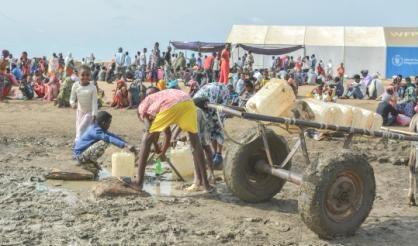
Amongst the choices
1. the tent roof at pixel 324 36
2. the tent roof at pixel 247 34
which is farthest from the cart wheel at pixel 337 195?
the tent roof at pixel 247 34

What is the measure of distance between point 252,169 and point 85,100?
3.66 metres

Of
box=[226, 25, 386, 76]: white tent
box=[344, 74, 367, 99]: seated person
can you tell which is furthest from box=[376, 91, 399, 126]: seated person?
box=[226, 25, 386, 76]: white tent

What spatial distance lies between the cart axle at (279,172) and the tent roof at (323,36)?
27.9m

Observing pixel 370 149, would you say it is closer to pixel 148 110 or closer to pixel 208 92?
pixel 208 92

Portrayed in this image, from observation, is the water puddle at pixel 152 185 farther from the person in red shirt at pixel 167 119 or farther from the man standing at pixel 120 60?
the man standing at pixel 120 60

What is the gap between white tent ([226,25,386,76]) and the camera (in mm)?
33938

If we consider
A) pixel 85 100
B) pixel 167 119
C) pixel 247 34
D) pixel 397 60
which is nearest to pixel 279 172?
pixel 167 119

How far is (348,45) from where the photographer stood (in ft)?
113

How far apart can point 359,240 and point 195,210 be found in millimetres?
1894

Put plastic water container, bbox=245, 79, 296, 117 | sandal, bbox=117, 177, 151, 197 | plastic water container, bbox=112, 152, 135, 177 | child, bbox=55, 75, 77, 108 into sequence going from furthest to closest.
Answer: child, bbox=55, 75, 77, 108 < plastic water container, bbox=112, 152, 135, 177 < sandal, bbox=117, 177, 151, 197 < plastic water container, bbox=245, 79, 296, 117

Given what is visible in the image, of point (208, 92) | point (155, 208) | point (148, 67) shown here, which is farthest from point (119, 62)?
point (155, 208)

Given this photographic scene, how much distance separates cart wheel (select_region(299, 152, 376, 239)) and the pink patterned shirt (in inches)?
83.2

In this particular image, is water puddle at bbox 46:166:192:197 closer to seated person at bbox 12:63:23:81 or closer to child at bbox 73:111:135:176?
child at bbox 73:111:135:176

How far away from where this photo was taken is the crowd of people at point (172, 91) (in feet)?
24.3
